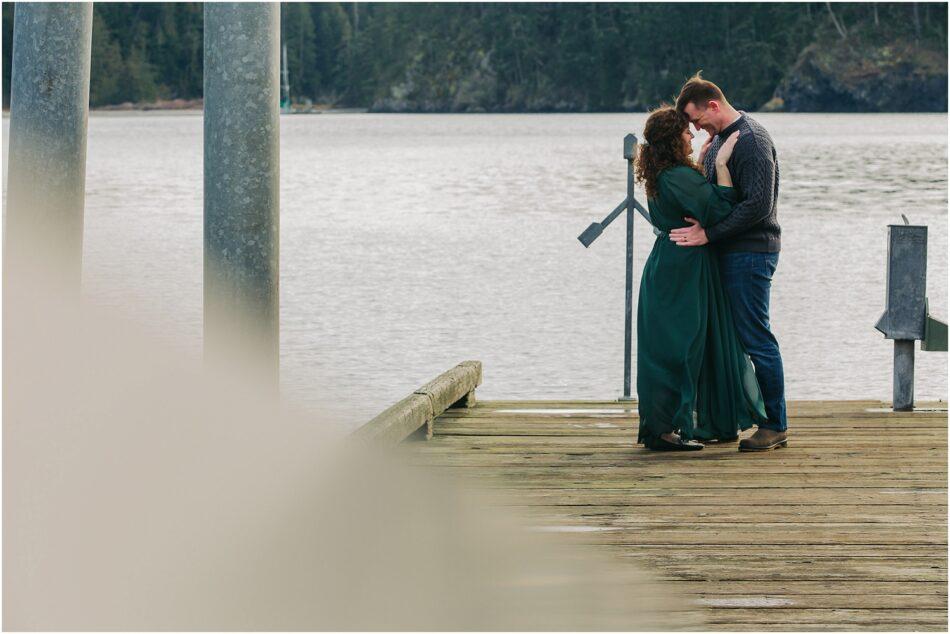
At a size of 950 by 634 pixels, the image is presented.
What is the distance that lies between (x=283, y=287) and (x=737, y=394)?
56.8 feet

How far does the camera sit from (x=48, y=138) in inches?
172

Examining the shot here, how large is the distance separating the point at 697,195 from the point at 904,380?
1.90 meters

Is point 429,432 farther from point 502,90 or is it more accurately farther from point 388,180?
point 502,90

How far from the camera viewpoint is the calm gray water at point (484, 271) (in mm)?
15391

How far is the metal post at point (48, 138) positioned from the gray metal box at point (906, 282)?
4.32 m

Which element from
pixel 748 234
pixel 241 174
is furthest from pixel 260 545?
pixel 748 234

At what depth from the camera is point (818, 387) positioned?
14.5 m

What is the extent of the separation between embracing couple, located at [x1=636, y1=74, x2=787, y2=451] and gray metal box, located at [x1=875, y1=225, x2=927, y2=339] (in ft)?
4.46

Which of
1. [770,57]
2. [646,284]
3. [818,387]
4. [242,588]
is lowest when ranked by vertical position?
[818,387]

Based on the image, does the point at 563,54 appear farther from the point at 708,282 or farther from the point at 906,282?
the point at 708,282

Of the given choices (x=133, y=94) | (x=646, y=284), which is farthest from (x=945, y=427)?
(x=133, y=94)

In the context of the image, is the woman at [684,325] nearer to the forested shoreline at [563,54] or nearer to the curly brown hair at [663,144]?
the curly brown hair at [663,144]

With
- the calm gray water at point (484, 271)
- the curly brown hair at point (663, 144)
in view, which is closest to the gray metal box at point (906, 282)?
the curly brown hair at point (663, 144)

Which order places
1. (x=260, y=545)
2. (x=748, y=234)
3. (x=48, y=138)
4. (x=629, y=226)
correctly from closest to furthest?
(x=48, y=138) → (x=260, y=545) → (x=748, y=234) → (x=629, y=226)
